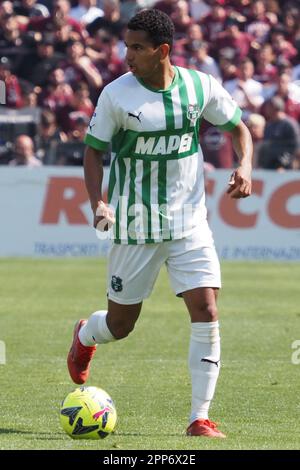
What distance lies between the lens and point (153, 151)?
21.8ft

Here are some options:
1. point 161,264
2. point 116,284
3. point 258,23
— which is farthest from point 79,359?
point 258,23

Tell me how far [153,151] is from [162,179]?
0.18 metres

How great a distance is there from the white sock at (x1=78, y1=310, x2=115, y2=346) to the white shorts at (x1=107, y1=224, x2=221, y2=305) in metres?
0.31

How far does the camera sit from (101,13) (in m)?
23.1

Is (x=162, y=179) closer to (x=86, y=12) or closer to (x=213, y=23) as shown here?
(x=213, y=23)

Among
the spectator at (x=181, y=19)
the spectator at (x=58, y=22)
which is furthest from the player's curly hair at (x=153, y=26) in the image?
the spectator at (x=181, y=19)

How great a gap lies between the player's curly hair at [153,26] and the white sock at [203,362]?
169 centimetres

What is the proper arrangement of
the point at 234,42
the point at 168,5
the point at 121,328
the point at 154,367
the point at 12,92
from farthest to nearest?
1. the point at 168,5
2. the point at 234,42
3. the point at 12,92
4. the point at 154,367
5. the point at 121,328

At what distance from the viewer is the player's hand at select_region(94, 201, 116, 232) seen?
632 centimetres

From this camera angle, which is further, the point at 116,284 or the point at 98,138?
the point at 116,284

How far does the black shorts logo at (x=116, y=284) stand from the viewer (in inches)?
270

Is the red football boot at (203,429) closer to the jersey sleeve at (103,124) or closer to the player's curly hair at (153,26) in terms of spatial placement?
the jersey sleeve at (103,124)

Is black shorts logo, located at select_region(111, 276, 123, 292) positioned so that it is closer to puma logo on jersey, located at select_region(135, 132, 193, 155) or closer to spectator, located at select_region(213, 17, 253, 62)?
puma logo on jersey, located at select_region(135, 132, 193, 155)
